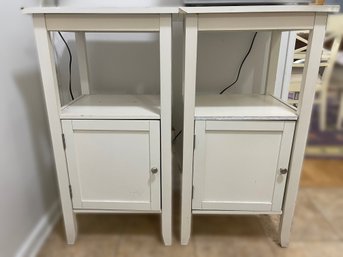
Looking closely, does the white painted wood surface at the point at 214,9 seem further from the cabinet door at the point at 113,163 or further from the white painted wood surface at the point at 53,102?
the cabinet door at the point at 113,163

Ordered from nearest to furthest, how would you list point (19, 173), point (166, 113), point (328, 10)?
point (328, 10), point (166, 113), point (19, 173)

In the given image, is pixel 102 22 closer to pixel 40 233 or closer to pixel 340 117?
pixel 40 233

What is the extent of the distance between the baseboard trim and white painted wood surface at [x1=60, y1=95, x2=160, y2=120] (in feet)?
1.73

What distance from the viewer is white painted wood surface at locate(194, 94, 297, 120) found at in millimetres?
930

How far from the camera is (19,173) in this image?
102 centimetres

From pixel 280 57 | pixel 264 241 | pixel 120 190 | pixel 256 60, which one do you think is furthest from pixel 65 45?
pixel 264 241

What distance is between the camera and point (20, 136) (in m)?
1.02

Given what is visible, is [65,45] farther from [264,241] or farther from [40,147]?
[264,241]

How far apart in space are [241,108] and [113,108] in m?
0.48

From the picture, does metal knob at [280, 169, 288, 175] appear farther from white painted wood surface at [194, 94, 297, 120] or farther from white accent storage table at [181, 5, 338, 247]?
white painted wood surface at [194, 94, 297, 120]

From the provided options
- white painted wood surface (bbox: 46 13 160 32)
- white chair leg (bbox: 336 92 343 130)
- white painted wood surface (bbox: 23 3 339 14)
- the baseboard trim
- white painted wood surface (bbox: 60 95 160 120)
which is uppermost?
white painted wood surface (bbox: 23 3 339 14)

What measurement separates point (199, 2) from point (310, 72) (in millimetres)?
419

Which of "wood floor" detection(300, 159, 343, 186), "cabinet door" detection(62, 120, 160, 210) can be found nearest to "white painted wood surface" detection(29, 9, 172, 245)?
"cabinet door" detection(62, 120, 160, 210)

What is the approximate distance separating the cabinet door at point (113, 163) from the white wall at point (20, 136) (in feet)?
0.65
